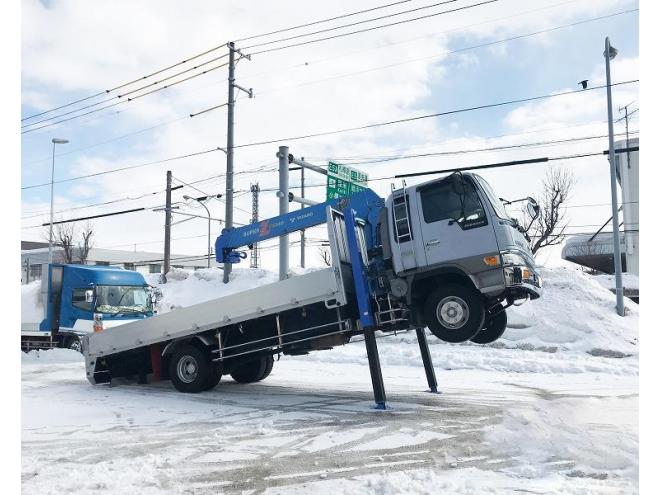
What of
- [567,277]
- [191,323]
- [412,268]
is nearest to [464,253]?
[412,268]

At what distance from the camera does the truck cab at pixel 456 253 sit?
7781mm

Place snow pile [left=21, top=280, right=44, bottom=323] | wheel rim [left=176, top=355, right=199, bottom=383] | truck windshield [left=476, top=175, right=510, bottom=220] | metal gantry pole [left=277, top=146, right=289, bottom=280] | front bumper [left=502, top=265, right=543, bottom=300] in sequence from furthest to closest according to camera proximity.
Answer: snow pile [left=21, top=280, right=44, bottom=323] < metal gantry pole [left=277, top=146, right=289, bottom=280] < wheel rim [left=176, top=355, right=199, bottom=383] < truck windshield [left=476, top=175, right=510, bottom=220] < front bumper [left=502, top=265, right=543, bottom=300]

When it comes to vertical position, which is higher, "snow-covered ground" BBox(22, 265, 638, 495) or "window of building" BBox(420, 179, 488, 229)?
"window of building" BBox(420, 179, 488, 229)

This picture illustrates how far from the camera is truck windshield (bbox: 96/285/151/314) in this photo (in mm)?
17641

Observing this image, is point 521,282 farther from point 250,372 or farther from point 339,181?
point 339,181

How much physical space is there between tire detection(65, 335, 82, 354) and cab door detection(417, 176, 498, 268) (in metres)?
13.5

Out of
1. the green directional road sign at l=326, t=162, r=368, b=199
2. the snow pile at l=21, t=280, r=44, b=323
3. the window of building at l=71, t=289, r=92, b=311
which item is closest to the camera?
the green directional road sign at l=326, t=162, r=368, b=199

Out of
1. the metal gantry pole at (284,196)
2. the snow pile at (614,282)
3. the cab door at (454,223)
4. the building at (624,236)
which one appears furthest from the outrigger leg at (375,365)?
the building at (624,236)

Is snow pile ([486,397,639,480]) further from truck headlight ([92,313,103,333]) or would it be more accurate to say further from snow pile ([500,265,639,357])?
truck headlight ([92,313,103,333])

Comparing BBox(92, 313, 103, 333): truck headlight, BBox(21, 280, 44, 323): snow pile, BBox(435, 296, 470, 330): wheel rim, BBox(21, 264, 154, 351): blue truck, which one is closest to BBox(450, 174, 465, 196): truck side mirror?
BBox(435, 296, 470, 330): wheel rim

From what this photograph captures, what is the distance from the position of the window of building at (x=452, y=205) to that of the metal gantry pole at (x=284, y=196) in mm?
7337

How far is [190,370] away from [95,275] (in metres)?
8.88

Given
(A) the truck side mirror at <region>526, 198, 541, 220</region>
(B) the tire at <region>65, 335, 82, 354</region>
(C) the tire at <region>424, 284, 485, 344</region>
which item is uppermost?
(A) the truck side mirror at <region>526, 198, 541, 220</region>

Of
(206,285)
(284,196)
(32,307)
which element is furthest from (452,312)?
(206,285)
